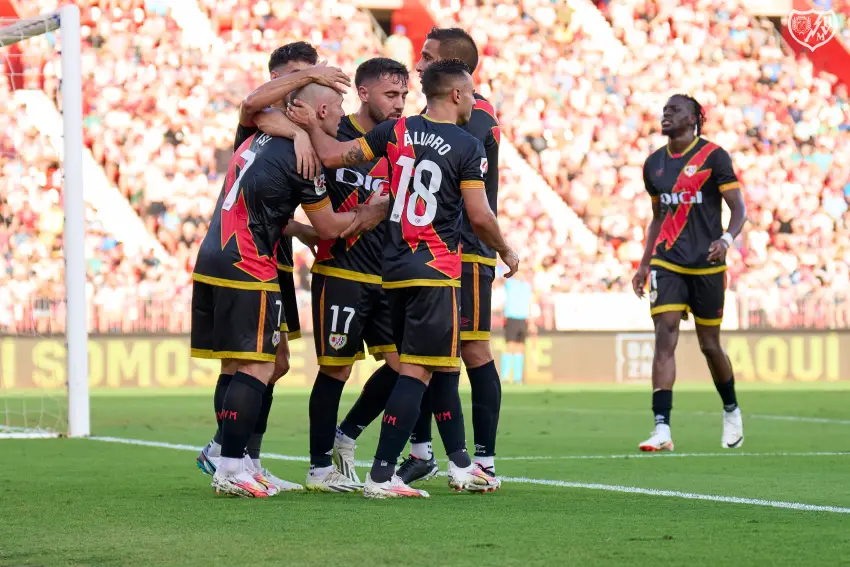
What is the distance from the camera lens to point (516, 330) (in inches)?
792

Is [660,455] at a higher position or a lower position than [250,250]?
lower

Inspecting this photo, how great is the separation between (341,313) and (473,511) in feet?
4.25

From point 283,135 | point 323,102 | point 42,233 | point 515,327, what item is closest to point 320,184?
point 283,135

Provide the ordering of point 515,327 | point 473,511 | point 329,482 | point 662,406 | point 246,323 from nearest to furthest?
point 473,511 → point 246,323 → point 329,482 → point 662,406 → point 515,327

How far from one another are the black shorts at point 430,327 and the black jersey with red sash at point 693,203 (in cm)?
409

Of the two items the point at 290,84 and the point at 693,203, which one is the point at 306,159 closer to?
the point at 290,84

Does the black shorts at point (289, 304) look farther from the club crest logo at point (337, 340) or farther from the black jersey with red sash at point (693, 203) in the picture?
the black jersey with red sash at point (693, 203)

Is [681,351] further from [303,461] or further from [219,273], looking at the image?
[219,273]

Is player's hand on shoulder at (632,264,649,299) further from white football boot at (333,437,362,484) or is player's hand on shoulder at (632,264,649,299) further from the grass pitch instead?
white football boot at (333,437,362,484)

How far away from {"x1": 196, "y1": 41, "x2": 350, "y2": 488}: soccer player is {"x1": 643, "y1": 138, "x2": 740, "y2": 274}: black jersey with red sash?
3.77m

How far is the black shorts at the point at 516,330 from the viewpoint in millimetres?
20031

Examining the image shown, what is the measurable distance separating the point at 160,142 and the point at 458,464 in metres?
16.5

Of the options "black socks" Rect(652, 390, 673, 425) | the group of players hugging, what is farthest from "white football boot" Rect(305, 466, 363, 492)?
"black socks" Rect(652, 390, 673, 425)

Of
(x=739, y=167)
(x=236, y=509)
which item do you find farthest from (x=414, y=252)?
(x=739, y=167)
